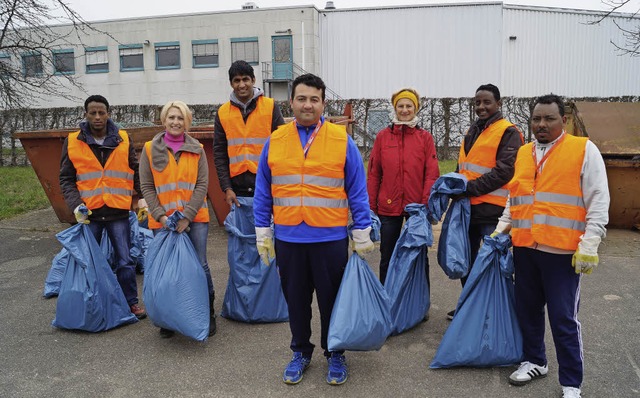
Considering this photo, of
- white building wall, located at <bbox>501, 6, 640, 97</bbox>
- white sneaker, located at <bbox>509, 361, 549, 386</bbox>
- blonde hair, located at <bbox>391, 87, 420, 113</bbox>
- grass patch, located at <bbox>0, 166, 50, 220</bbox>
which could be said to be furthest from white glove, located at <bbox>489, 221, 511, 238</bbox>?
white building wall, located at <bbox>501, 6, 640, 97</bbox>

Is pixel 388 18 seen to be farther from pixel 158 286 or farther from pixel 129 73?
pixel 158 286

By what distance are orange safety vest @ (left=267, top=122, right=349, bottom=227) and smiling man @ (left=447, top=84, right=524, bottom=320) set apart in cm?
113

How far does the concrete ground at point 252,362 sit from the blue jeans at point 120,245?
0.36 metres

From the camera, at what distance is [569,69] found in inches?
886

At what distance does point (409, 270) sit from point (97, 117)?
2.56 metres

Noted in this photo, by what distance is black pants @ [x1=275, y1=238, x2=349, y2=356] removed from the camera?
2912mm

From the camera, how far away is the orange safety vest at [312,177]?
9.30 feet

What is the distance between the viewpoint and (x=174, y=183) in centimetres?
364

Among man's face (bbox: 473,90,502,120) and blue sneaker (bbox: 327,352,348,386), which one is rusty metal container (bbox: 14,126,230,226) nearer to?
man's face (bbox: 473,90,502,120)

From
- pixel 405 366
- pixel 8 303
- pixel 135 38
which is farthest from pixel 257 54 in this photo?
pixel 405 366

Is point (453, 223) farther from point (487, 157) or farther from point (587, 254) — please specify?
point (587, 254)

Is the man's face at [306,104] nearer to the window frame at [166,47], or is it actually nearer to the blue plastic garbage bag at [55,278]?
the blue plastic garbage bag at [55,278]

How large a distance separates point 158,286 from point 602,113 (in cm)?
603

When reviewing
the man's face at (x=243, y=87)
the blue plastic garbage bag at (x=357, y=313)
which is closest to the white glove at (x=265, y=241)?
the blue plastic garbage bag at (x=357, y=313)
